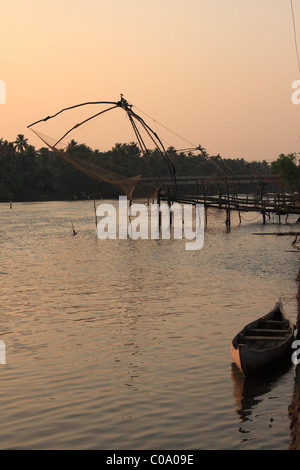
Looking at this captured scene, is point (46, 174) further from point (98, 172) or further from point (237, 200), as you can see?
point (98, 172)

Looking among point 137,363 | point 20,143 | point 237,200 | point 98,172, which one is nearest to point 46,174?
point 20,143

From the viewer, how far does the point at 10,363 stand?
396 inches

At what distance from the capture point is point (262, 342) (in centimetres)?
1012

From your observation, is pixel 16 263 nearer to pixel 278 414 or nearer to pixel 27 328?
pixel 27 328

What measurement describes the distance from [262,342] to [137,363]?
1.99 metres

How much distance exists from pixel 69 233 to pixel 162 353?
36.8 m

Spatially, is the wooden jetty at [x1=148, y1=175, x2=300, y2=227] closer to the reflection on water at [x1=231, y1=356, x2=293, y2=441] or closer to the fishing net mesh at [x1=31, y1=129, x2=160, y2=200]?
the fishing net mesh at [x1=31, y1=129, x2=160, y2=200]

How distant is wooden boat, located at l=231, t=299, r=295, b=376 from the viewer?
29.8ft

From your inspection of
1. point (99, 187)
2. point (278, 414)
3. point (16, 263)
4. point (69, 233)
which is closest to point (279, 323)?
point (278, 414)

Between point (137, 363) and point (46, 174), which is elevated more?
point (46, 174)

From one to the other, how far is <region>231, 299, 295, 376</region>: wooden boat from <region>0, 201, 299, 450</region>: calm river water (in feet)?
0.84

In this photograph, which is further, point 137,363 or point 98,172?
point 98,172

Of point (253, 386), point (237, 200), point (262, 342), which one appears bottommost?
point (253, 386)

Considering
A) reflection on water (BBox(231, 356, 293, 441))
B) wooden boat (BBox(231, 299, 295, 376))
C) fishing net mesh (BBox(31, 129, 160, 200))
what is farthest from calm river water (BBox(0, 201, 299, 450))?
fishing net mesh (BBox(31, 129, 160, 200))
